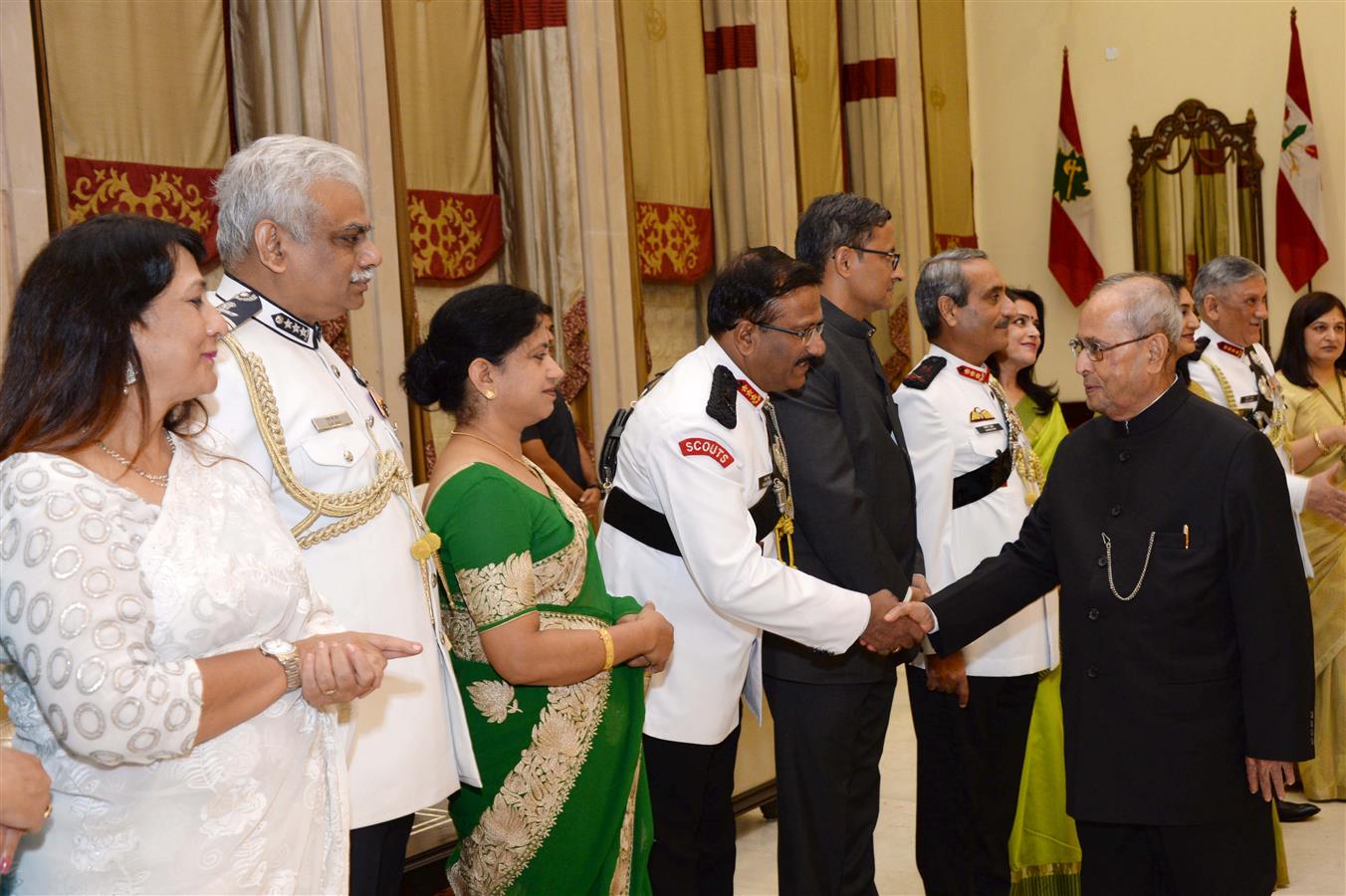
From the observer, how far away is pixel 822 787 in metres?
2.89

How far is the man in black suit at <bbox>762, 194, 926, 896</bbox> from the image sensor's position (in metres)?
2.90

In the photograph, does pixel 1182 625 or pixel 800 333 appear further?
Result: pixel 800 333

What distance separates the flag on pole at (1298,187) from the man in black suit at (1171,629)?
19.8 ft

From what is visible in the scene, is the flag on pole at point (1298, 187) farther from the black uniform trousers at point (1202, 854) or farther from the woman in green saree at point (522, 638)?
the woman in green saree at point (522, 638)

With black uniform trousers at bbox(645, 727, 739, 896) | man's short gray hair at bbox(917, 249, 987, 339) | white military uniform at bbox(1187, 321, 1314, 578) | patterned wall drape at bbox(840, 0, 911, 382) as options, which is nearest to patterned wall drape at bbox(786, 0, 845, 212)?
patterned wall drape at bbox(840, 0, 911, 382)

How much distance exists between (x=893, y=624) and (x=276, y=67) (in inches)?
134

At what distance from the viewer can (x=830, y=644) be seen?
2773 mm

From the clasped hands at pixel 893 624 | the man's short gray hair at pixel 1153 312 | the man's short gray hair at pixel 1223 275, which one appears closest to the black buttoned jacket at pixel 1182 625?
the man's short gray hair at pixel 1153 312

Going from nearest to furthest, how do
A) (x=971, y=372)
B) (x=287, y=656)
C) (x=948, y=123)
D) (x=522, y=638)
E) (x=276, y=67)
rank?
(x=287, y=656) → (x=522, y=638) → (x=971, y=372) → (x=276, y=67) → (x=948, y=123)

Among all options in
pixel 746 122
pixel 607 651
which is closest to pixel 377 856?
pixel 607 651

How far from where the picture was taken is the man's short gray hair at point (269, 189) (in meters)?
2.08

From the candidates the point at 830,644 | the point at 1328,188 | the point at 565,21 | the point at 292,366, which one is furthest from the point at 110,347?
the point at 1328,188

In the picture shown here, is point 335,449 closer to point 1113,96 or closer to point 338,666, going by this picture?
point 338,666

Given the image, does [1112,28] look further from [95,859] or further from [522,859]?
[95,859]
